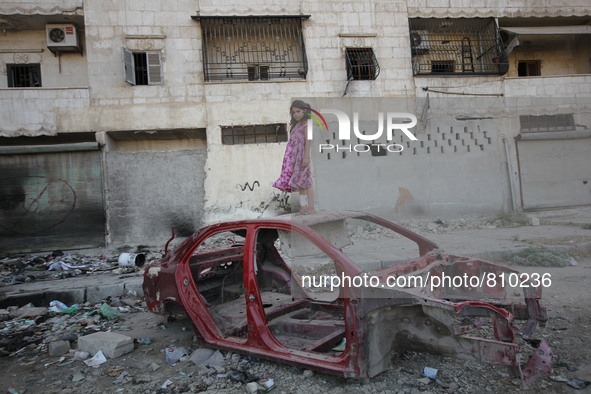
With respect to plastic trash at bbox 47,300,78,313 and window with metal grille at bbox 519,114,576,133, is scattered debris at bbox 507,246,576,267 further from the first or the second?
window with metal grille at bbox 519,114,576,133

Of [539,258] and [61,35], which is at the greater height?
[61,35]

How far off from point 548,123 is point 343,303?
12.3 meters

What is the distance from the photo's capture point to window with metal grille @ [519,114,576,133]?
1207 centimetres

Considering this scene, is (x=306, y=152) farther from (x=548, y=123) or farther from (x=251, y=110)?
(x=548, y=123)

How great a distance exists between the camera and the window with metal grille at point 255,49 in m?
11.1

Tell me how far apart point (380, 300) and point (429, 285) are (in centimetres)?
60

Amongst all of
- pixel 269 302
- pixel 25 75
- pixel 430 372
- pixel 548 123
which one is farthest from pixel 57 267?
pixel 548 123

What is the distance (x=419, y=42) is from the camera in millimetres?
12133

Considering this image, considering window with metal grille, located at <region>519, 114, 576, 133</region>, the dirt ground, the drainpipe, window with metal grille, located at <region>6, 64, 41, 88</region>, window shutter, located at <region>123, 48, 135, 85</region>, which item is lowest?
the dirt ground

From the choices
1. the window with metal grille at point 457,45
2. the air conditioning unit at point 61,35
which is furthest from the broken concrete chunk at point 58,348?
the window with metal grille at point 457,45

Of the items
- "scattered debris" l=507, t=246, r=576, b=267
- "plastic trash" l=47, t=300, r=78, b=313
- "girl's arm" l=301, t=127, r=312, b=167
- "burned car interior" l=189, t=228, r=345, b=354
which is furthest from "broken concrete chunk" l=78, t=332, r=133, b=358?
"scattered debris" l=507, t=246, r=576, b=267

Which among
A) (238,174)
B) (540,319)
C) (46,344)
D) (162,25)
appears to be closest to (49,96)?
(162,25)

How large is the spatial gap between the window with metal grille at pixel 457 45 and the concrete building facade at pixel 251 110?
2.5 inches

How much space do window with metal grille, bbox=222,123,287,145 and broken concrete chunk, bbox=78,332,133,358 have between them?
797 centimetres
